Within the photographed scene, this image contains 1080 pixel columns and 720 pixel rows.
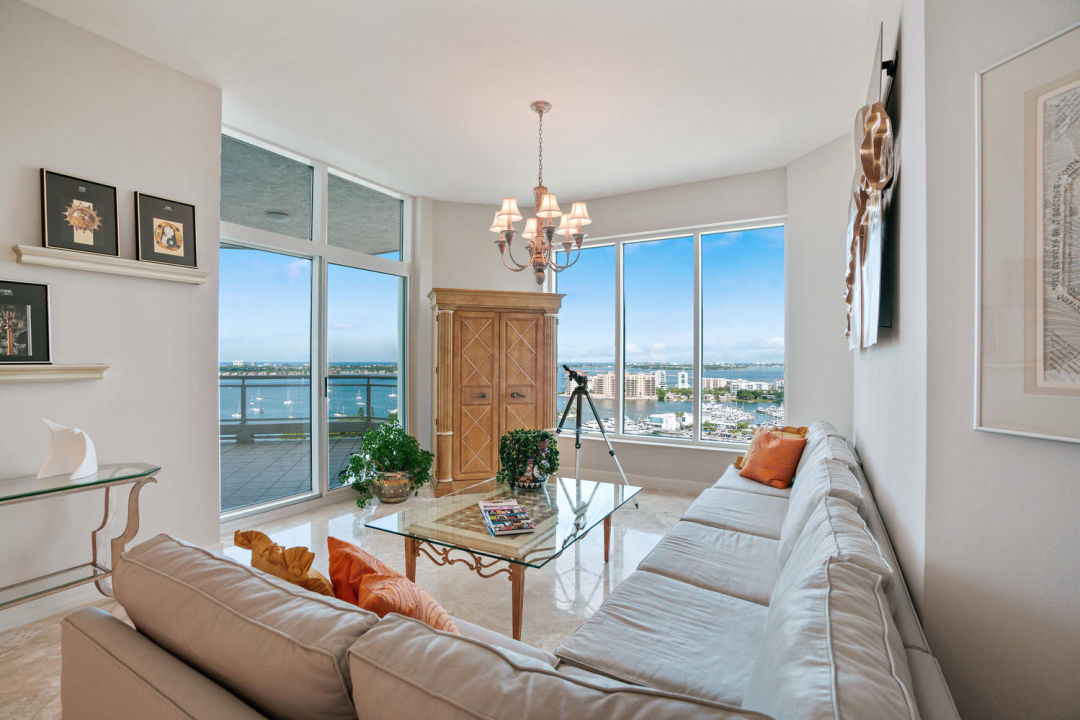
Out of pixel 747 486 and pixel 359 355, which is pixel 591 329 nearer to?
pixel 359 355

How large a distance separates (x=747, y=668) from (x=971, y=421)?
2.59 feet

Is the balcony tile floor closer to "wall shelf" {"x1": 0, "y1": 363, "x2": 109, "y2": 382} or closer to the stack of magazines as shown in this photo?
"wall shelf" {"x1": 0, "y1": 363, "x2": 109, "y2": 382}

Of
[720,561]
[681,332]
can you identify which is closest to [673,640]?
[720,561]

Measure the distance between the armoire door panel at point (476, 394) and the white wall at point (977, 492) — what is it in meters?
3.76

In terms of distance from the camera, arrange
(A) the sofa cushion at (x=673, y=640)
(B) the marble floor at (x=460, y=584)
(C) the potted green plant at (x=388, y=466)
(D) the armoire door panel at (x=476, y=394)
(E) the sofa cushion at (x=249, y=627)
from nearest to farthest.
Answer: (E) the sofa cushion at (x=249, y=627) → (A) the sofa cushion at (x=673, y=640) → (B) the marble floor at (x=460, y=584) → (C) the potted green plant at (x=388, y=466) → (D) the armoire door panel at (x=476, y=394)

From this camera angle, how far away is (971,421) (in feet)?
3.22

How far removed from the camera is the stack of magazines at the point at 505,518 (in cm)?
218

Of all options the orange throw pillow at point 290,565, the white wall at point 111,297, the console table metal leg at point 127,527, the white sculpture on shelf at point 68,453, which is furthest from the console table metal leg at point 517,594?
the white wall at point 111,297

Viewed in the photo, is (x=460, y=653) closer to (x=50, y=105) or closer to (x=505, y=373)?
(x=50, y=105)

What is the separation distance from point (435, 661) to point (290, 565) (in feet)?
1.73

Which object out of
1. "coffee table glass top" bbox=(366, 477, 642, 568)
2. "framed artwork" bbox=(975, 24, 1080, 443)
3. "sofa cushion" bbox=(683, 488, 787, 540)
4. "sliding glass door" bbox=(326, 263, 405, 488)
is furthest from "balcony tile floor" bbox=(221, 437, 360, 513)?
"framed artwork" bbox=(975, 24, 1080, 443)

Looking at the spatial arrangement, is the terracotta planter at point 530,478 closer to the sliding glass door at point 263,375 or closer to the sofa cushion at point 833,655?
the sofa cushion at point 833,655

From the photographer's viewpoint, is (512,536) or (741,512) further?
(741,512)

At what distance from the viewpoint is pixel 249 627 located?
2.56 ft
